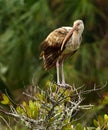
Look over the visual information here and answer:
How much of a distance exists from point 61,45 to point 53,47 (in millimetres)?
107

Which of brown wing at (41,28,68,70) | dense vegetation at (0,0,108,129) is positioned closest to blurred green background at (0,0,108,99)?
dense vegetation at (0,0,108,129)

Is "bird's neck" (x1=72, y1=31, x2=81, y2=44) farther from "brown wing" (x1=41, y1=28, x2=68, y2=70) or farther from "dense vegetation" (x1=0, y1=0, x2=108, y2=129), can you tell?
"dense vegetation" (x1=0, y1=0, x2=108, y2=129)

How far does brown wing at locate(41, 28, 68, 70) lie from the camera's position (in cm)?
525

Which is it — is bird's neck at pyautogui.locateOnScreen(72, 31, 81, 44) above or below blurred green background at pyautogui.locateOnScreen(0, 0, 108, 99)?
above

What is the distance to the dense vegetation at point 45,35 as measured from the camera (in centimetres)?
1361

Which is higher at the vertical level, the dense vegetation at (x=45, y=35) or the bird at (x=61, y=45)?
the bird at (x=61, y=45)

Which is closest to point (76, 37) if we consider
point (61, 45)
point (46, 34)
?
point (61, 45)

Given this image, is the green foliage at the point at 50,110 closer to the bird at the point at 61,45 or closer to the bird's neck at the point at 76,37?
the bird at the point at 61,45

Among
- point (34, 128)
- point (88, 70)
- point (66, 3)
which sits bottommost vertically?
point (88, 70)

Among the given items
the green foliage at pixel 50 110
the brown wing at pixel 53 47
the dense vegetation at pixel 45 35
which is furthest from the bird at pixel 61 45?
the dense vegetation at pixel 45 35

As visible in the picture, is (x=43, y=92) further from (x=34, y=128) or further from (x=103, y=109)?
(x=103, y=109)

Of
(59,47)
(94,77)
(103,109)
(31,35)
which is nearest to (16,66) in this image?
(31,35)

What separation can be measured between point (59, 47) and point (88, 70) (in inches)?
335

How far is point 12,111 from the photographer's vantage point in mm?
4797
